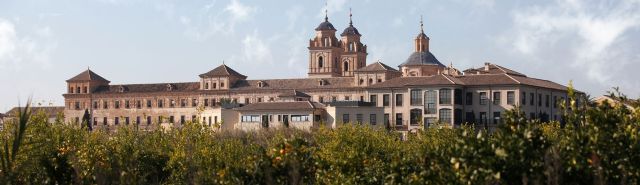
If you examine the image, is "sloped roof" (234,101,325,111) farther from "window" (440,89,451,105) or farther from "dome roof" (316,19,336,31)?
"dome roof" (316,19,336,31)

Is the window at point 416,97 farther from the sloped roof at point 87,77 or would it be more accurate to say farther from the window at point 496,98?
the sloped roof at point 87,77

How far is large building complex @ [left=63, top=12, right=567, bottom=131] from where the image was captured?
276ft

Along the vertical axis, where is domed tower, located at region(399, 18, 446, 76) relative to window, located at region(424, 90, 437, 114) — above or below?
above

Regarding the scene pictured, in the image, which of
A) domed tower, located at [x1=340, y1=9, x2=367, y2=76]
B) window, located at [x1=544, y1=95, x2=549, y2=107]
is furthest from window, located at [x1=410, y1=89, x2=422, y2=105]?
domed tower, located at [x1=340, y1=9, x2=367, y2=76]

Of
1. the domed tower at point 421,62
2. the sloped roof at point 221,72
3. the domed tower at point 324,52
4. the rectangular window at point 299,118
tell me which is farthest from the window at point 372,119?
the domed tower at point 324,52

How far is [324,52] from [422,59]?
1530 centimetres

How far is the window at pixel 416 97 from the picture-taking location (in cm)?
8506

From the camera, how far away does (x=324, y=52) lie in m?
122

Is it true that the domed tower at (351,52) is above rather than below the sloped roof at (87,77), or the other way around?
above

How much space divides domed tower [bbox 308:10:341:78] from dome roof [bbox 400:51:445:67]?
11651 millimetres

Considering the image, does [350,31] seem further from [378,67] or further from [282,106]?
[282,106]

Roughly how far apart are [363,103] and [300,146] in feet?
222

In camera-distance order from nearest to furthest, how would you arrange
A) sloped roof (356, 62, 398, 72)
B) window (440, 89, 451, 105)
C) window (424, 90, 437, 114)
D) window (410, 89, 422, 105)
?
window (440, 89, 451, 105) → window (424, 90, 437, 114) → window (410, 89, 422, 105) → sloped roof (356, 62, 398, 72)

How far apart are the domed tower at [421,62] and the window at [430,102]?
2470cm
